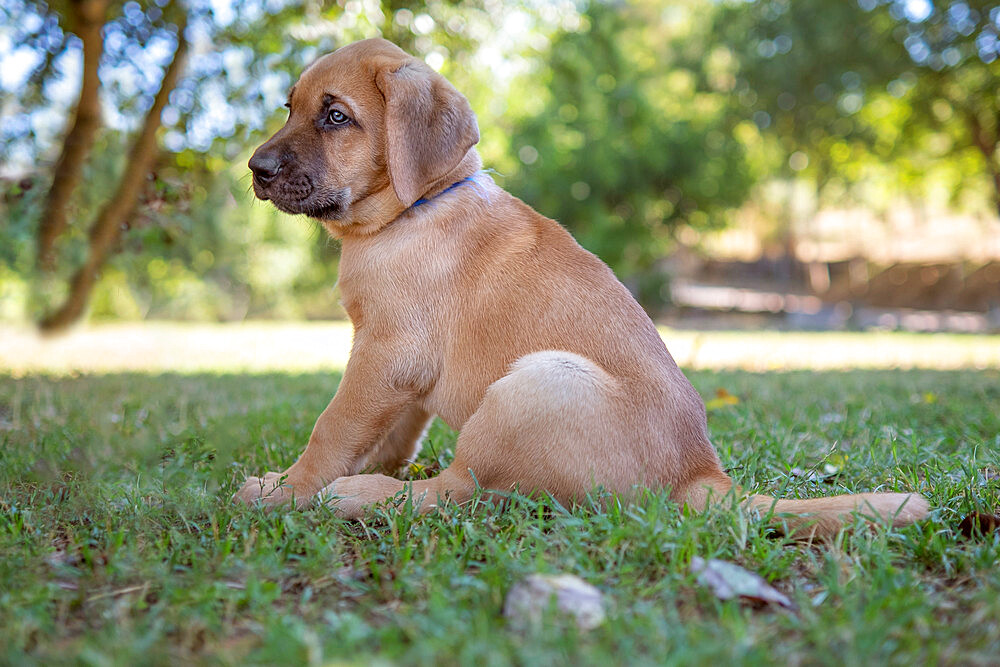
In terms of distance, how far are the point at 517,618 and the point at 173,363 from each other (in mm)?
7627

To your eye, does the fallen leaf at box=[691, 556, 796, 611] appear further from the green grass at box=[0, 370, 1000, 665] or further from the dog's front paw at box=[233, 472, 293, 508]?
the dog's front paw at box=[233, 472, 293, 508]

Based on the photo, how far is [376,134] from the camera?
3.11 m

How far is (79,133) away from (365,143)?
14.1 ft

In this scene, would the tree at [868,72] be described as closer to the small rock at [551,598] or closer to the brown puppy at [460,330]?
the brown puppy at [460,330]

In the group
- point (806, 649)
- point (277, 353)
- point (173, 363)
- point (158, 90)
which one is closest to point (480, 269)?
point (806, 649)

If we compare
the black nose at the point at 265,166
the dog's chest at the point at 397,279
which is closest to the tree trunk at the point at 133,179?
the black nose at the point at 265,166

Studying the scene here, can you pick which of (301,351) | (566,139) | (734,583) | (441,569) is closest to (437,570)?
(441,569)

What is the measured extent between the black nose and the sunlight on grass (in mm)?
4816

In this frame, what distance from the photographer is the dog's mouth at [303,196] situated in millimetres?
3045

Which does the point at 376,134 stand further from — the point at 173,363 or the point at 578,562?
the point at 173,363

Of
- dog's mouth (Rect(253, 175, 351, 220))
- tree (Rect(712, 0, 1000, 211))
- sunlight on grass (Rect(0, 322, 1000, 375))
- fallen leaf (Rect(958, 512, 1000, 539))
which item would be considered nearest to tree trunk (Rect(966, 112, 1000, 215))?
tree (Rect(712, 0, 1000, 211))

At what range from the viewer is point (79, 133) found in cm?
613

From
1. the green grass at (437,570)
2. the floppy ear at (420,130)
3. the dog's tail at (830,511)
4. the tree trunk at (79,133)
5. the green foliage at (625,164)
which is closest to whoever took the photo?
the green grass at (437,570)

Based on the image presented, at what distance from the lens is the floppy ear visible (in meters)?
3.00
